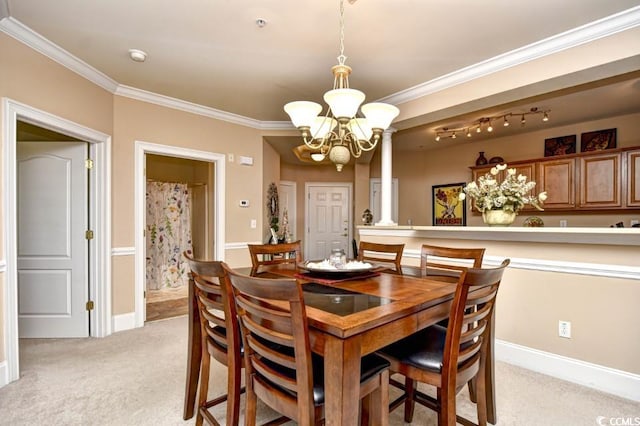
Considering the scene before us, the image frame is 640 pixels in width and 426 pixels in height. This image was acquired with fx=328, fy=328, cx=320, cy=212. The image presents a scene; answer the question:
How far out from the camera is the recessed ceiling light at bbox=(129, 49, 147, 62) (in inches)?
104

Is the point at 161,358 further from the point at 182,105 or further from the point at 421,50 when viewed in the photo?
the point at 421,50

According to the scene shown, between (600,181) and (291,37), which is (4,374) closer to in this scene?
(291,37)

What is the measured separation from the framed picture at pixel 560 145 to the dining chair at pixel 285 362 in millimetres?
4613

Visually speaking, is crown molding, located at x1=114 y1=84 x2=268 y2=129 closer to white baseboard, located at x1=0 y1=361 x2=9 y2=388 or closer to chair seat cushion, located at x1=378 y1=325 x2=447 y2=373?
white baseboard, located at x1=0 y1=361 x2=9 y2=388

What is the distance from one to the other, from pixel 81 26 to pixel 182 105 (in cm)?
147

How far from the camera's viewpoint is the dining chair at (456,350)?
1.33 metres

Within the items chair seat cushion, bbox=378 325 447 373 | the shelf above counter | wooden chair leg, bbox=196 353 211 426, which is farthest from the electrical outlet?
wooden chair leg, bbox=196 353 211 426

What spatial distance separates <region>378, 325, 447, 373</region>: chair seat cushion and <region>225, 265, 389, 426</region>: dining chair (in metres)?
0.16

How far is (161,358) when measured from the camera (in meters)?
2.71

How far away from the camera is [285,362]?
1196mm

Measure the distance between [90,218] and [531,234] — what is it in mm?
3946

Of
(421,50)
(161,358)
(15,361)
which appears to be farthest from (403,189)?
(15,361)

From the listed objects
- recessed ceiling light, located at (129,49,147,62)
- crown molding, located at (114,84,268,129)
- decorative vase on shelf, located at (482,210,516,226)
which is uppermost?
recessed ceiling light, located at (129,49,147,62)

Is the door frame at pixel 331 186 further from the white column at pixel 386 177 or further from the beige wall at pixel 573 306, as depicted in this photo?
the beige wall at pixel 573 306
